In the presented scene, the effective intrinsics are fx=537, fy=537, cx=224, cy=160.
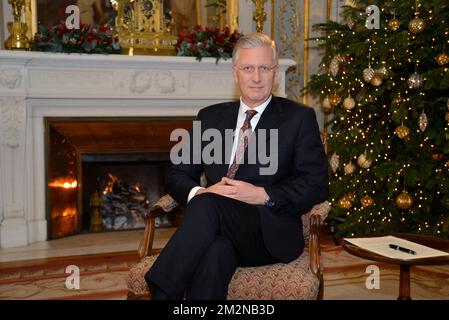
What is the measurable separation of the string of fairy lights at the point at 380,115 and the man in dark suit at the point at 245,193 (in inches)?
68.5

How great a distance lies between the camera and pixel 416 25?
13.0ft

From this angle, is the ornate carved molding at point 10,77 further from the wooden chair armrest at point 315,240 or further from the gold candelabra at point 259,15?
the wooden chair armrest at point 315,240

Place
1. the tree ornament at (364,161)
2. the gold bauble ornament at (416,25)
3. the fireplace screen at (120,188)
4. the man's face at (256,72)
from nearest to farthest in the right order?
the man's face at (256,72), the gold bauble ornament at (416,25), the tree ornament at (364,161), the fireplace screen at (120,188)

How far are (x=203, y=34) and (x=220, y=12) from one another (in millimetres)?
671

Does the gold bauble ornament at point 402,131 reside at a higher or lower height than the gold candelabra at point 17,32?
lower

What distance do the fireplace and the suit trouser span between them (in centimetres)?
307

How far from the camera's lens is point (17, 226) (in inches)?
187

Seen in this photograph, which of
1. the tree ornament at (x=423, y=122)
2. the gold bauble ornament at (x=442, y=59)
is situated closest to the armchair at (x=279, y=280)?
the tree ornament at (x=423, y=122)

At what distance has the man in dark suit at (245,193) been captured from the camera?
85.8 inches

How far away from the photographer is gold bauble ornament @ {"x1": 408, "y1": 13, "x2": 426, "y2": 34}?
156 inches

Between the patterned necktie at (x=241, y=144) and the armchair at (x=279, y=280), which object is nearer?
the armchair at (x=279, y=280)

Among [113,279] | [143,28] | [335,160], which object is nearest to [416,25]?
[335,160]

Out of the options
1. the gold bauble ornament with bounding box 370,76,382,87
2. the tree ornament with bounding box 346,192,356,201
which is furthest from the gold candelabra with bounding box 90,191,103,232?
the gold bauble ornament with bounding box 370,76,382,87

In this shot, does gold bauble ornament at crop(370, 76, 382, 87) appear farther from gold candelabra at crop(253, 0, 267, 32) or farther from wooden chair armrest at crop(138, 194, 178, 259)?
wooden chair armrest at crop(138, 194, 178, 259)
